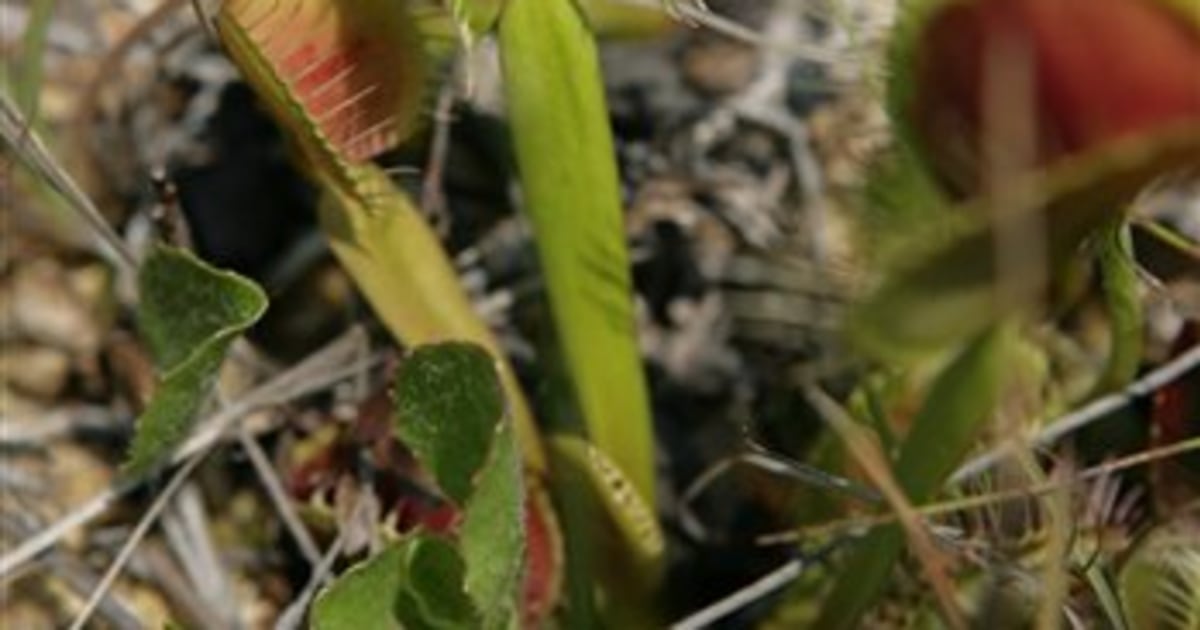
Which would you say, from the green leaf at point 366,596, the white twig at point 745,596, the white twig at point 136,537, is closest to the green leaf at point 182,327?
the white twig at point 136,537

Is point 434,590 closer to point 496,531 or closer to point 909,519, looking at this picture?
point 496,531

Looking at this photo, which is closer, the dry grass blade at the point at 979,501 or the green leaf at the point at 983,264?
the green leaf at the point at 983,264

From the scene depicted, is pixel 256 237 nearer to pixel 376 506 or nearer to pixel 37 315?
pixel 37 315

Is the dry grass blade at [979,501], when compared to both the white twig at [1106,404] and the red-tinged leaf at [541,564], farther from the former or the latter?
the red-tinged leaf at [541,564]

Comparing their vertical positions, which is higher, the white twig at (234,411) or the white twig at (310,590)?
the white twig at (234,411)

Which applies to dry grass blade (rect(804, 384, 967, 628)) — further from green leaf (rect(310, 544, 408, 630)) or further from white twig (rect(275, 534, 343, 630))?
white twig (rect(275, 534, 343, 630))

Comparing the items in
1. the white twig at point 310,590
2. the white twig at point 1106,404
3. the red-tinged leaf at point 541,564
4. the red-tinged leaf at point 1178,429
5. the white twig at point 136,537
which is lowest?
the red-tinged leaf at point 1178,429
